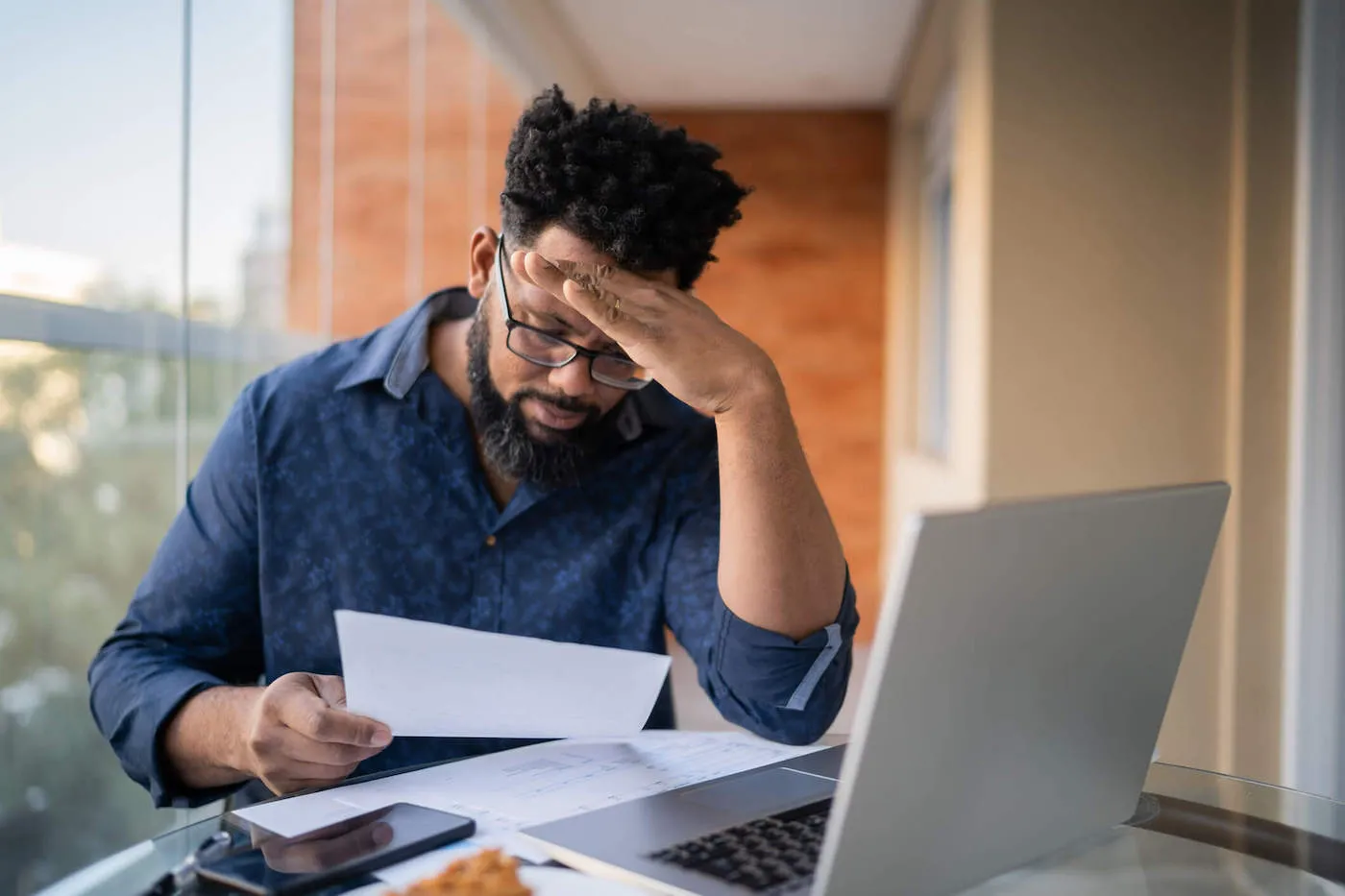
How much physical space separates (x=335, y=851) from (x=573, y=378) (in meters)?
0.68

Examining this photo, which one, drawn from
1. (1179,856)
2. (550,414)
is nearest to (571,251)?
(550,414)

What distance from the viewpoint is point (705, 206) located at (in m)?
1.35

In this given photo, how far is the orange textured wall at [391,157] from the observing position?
307cm

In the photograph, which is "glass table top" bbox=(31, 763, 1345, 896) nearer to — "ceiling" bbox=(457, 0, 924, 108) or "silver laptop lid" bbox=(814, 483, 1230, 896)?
"silver laptop lid" bbox=(814, 483, 1230, 896)

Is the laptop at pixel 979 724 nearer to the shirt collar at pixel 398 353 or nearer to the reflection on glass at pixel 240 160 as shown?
the shirt collar at pixel 398 353

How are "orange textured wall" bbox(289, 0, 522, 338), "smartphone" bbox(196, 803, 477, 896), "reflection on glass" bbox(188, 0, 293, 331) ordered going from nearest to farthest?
"smartphone" bbox(196, 803, 477, 896)
"reflection on glass" bbox(188, 0, 293, 331)
"orange textured wall" bbox(289, 0, 522, 338)

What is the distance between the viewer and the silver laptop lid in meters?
0.61

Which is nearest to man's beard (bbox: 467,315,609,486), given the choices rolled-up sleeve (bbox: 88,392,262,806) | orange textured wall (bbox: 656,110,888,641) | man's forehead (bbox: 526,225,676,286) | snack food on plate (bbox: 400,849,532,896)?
man's forehead (bbox: 526,225,676,286)

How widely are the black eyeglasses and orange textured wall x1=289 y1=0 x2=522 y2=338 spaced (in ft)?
5.93

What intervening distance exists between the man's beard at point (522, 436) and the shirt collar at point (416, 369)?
7 centimetres

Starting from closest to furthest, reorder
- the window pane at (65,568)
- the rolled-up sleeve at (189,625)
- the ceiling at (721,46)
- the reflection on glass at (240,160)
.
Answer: the rolled-up sleeve at (189,625), the window pane at (65,568), the reflection on glass at (240,160), the ceiling at (721,46)

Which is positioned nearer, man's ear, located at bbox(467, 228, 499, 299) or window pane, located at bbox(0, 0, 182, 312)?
man's ear, located at bbox(467, 228, 499, 299)

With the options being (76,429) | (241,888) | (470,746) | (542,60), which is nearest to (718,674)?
Answer: (470,746)

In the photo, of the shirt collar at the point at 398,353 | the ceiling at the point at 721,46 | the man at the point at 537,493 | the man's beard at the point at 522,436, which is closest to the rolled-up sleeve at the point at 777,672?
the man at the point at 537,493
